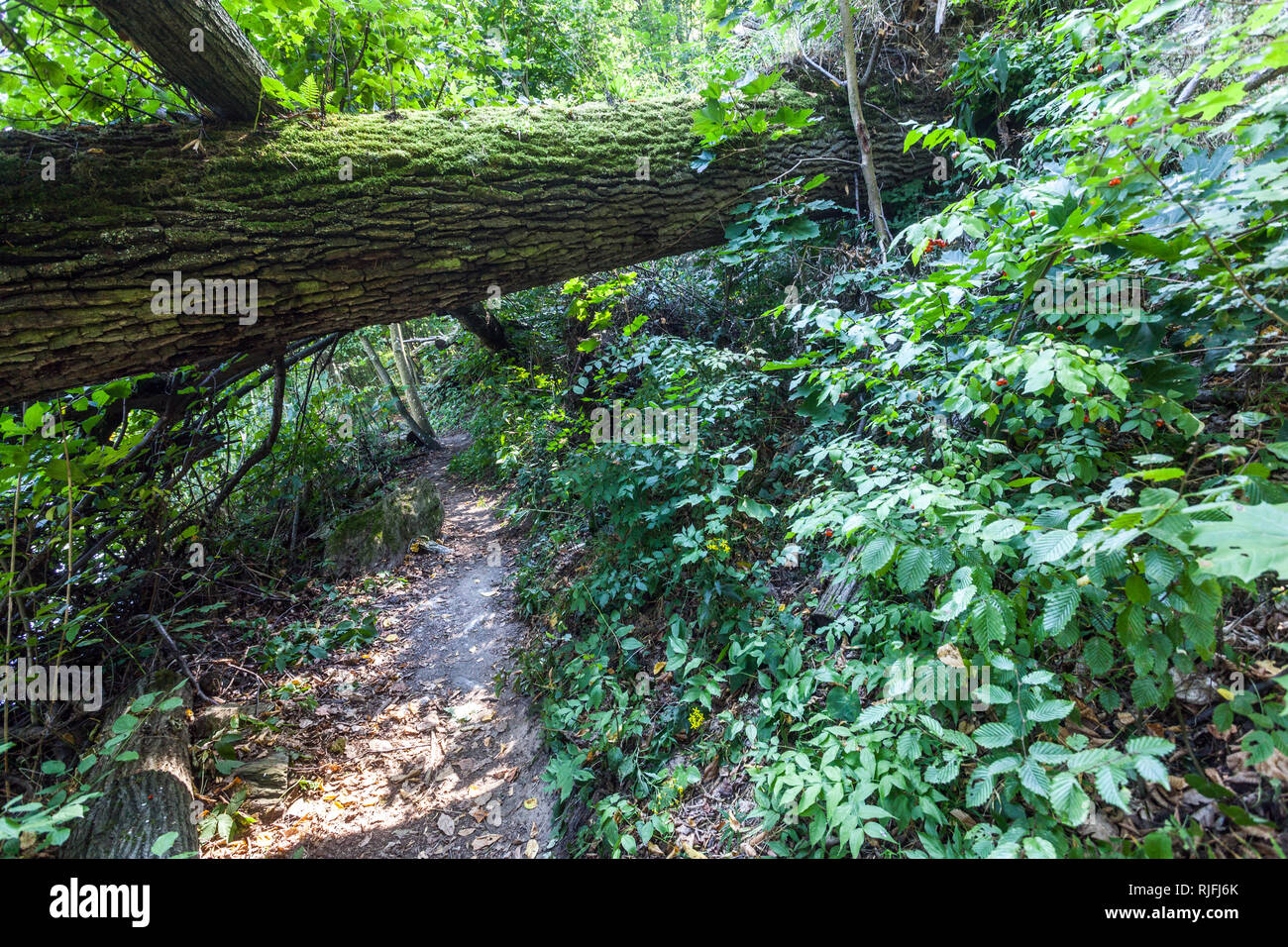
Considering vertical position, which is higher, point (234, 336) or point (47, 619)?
point (234, 336)

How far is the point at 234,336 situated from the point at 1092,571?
3689 mm

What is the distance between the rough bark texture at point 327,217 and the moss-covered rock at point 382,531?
11.0 feet

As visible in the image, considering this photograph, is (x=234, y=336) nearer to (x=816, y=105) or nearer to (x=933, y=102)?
(x=816, y=105)

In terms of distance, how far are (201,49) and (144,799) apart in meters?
3.57

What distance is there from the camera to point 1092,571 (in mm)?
1538

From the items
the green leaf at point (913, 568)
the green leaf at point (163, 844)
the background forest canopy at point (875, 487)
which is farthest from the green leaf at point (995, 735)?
the green leaf at point (163, 844)

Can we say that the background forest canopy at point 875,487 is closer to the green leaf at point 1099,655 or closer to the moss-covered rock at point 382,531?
the green leaf at point 1099,655

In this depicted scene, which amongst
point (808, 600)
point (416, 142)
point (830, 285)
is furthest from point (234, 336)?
point (830, 285)

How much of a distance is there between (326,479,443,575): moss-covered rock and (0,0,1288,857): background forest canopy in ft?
1.27

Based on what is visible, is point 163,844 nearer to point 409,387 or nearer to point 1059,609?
point 1059,609

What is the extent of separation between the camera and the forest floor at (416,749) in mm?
2908

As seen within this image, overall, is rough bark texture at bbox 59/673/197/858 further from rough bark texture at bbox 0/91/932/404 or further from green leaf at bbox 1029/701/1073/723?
green leaf at bbox 1029/701/1073/723

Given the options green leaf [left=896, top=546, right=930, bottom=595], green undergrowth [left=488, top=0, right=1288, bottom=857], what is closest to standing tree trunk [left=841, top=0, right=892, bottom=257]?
green undergrowth [left=488, top=0, right=1288, bottom=857]

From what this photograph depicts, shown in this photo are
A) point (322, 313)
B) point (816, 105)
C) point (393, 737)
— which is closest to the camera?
point (322, 313)
